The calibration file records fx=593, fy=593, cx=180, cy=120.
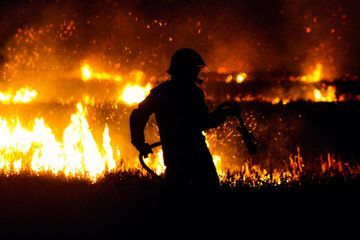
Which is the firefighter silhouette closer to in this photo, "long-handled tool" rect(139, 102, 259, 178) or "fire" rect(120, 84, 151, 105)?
"long-handled tool" rect(139, 102, 259, 178)

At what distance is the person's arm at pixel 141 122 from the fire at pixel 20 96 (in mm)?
16135

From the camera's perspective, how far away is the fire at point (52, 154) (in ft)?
29.8

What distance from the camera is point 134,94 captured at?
21.6m

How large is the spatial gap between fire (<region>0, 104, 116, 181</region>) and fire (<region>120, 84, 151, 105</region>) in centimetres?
417

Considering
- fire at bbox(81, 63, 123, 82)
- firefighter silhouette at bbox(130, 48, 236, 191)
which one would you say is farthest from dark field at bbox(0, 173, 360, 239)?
fire at bbox(81, 63, 123, 82)

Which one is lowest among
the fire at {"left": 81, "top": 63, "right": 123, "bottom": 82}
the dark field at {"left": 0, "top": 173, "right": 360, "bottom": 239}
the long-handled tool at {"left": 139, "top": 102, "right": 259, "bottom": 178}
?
the dark field at {"left": 0, "top": 173, "right": 360, "bottom": 239}

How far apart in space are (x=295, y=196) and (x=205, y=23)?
1413 centimetres

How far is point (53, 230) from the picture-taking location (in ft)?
20.2

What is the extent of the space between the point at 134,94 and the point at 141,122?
51.2ft

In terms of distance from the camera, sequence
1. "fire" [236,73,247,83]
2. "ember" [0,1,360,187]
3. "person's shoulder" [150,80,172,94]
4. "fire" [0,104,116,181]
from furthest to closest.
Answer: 1. "fire" [236,73,247,83]
2. "ember" [0,1,360,187]
3. "fire" [0,104,116,181]
4. "person's shoulder" [150,80,172,94]

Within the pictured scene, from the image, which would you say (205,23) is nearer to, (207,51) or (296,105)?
(207,51)

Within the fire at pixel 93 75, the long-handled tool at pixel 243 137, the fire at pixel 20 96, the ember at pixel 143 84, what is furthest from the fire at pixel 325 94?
the long-handled tool at pixel 243 137

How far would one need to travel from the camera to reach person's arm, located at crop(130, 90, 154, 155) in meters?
6.08

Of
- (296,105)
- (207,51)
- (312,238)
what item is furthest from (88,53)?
(312,238)
